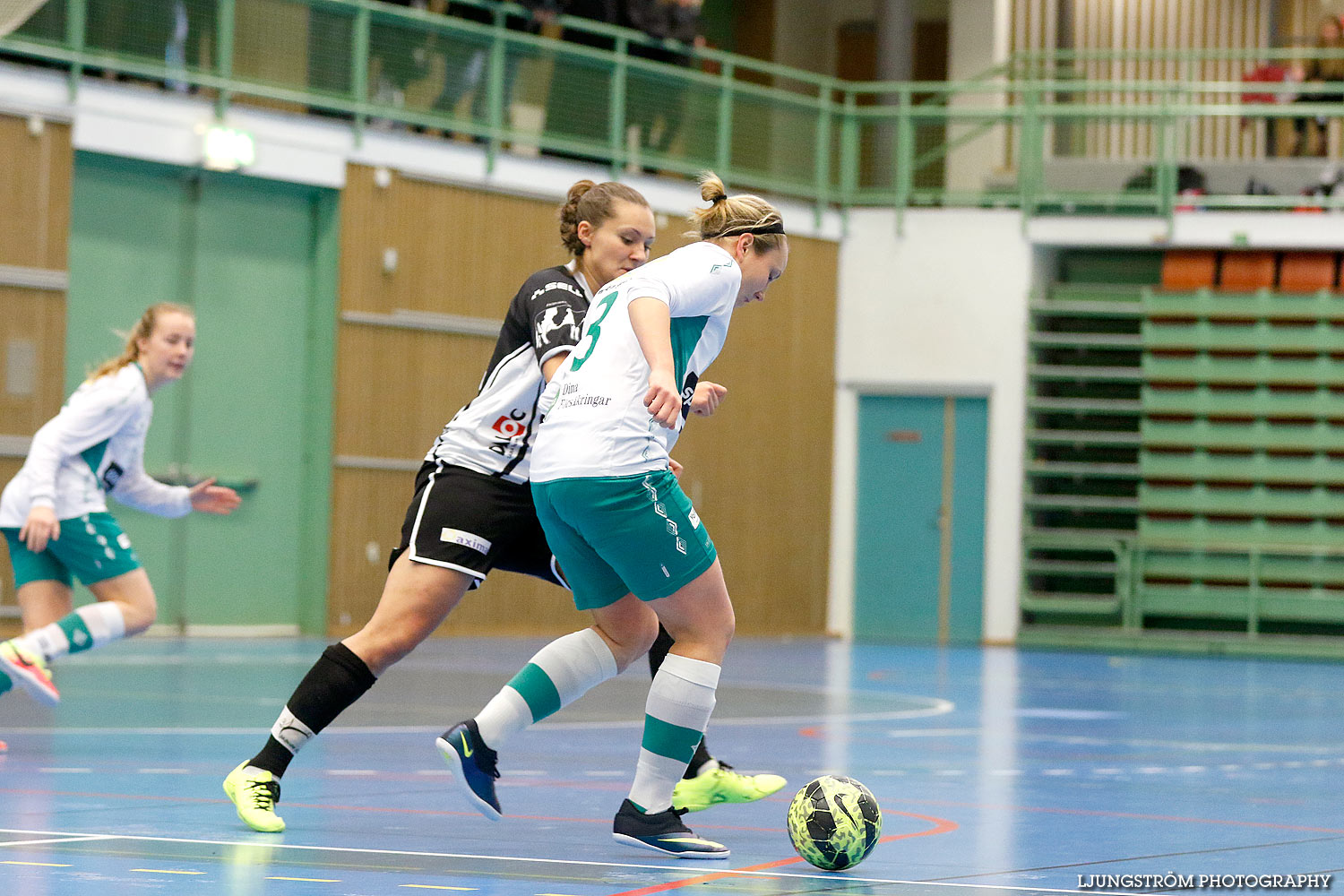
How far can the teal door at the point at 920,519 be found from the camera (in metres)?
20.5

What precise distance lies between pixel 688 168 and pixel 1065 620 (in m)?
6.65

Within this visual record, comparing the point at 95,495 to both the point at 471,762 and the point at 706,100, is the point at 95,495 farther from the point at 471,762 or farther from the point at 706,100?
the point at 706,100

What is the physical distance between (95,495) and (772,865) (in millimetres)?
3728

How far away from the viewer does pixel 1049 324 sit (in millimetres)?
20906

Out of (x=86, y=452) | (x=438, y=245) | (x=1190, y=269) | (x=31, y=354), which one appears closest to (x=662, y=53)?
(x=438, y=245)

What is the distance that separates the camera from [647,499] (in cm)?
454

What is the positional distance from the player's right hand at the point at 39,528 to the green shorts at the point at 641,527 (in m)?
3.05

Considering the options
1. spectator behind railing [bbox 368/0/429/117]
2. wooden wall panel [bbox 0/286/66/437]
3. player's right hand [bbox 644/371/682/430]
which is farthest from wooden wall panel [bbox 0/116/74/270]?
player's right hand [bbox 644/371/682/430]

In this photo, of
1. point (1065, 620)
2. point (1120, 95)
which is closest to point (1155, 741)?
point (1065, 620)

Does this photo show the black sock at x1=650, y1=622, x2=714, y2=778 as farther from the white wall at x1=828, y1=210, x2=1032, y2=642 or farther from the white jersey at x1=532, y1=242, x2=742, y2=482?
the white wall at x1=828, y1=210, x2=1032, y2=642

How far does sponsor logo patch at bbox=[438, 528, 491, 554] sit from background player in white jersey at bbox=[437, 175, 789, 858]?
1.21 ft

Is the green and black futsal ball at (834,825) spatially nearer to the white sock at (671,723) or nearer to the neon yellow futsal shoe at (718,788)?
the white sock at (671,723)

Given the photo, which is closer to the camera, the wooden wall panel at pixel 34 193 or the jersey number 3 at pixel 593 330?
the jersey number 3 at pixel 593 330

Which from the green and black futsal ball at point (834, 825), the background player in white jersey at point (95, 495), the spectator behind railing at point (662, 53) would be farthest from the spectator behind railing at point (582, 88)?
the green and black futsal ball at point (834, 825)
